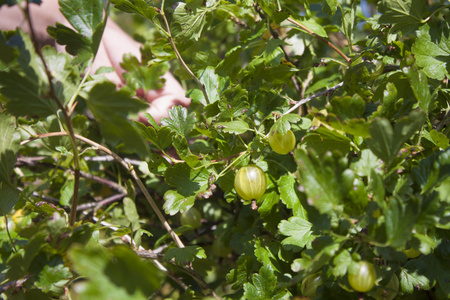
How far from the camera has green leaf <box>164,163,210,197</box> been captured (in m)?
0.76

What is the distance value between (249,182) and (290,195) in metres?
0.09

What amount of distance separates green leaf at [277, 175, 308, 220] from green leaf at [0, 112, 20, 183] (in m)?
0.49

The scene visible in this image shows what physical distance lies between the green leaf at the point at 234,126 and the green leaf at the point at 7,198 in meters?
0.40

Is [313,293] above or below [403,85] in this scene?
below

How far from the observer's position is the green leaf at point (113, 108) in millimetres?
525

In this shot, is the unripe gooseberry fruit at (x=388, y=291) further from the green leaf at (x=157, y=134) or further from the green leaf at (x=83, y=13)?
the green leaf at (x=83, y=13)

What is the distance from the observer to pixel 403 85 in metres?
0.71

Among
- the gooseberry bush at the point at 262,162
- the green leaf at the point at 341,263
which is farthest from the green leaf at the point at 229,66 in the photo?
the green leaf at the point at 341,263

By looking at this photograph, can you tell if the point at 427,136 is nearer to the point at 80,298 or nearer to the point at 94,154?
the point at 80,298

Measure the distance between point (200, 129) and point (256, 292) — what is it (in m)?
0.33

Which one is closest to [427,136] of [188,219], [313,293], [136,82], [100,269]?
[313,293]

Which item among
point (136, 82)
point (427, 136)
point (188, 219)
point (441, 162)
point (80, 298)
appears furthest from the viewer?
point (136, 82)

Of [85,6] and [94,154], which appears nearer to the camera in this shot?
[85,6]

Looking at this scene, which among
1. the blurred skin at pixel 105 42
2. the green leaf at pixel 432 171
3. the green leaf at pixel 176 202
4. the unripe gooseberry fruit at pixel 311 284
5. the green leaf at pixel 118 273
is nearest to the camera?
the green leaf at pixel 118 273
